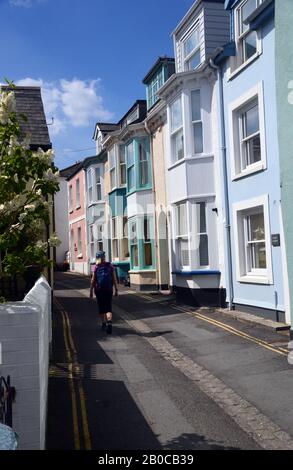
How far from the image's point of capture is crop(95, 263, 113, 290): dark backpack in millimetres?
11055

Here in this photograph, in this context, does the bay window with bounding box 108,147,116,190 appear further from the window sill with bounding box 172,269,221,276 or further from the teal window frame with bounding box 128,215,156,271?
the window sill with bounding box 172,269,221,276

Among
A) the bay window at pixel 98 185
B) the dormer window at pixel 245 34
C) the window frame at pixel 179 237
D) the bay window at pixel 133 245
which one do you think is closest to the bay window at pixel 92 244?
the bay window at pixel 98 185

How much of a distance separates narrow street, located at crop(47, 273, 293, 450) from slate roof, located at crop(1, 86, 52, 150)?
504 cm

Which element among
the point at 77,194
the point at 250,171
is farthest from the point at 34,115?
the point at 77,194

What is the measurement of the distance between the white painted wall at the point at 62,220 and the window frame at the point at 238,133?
91.3 feet

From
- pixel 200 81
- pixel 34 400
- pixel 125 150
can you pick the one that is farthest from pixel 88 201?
pixel 34 400

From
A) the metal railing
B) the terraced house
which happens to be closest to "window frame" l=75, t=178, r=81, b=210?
the terraced house

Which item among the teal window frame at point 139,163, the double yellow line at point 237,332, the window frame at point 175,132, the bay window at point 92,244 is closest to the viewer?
the double yellow line at point 237,332

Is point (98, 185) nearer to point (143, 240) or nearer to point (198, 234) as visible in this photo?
point (143, 240)

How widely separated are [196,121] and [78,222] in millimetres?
19100

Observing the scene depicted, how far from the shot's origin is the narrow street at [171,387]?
5.05 meters

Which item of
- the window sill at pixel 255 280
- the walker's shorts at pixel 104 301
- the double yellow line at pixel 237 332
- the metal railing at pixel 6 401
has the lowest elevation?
the double yellow line at pixel 237 332

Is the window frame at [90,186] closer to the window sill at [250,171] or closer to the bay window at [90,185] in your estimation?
the bay window at [90,185]

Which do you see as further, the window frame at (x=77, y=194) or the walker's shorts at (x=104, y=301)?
the window frame at (x=77, y=194)
